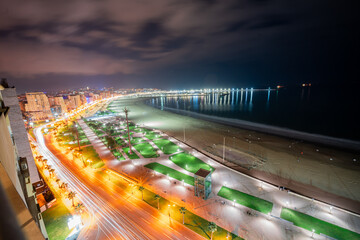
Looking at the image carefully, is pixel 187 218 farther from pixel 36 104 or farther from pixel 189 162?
pixel 36 104

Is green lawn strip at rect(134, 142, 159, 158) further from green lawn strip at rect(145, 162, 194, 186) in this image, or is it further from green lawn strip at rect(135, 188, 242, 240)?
green lawn strip at rect(135, 188, 242, 240)

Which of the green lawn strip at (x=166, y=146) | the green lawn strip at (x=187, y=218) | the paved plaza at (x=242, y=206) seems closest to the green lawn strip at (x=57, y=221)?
the green lawn strip at (x=187, y=218)

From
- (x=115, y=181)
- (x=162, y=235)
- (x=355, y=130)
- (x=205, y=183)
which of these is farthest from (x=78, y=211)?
(x=355, y=130)

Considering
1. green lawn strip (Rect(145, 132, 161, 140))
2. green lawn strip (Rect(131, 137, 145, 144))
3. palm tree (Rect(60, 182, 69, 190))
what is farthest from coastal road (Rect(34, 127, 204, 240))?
green lawn strip (Rect(145, 132, 161, 140))

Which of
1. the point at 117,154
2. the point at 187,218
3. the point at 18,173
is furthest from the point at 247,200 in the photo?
the point at 117,154

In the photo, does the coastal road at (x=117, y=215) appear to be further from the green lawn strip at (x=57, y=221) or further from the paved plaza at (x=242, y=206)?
the paved plaza at (x=242, y=206)

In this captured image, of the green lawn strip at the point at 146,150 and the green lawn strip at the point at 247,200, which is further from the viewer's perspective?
the green lawn strip at the point at 146,150
